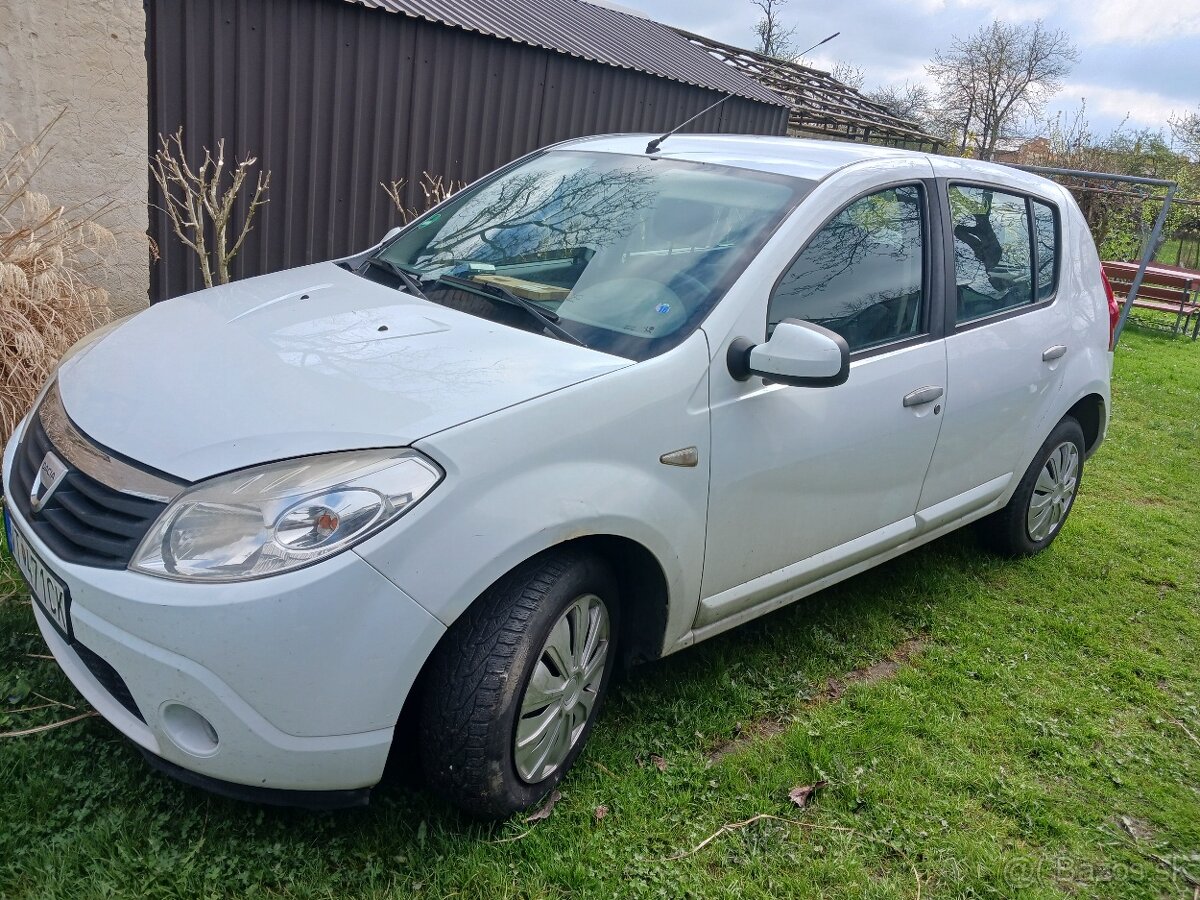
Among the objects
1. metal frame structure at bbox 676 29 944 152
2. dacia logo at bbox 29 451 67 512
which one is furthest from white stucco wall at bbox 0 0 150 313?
metal frame structure at bbox 676 29 944 152

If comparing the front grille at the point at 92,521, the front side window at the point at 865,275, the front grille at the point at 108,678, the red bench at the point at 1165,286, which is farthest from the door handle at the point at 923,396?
the red bench at the point at 1165,286

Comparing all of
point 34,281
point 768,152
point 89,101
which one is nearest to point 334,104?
point 89,101

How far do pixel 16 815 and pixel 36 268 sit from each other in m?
2.89

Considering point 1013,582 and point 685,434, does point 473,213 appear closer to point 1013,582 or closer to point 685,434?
point 685,434

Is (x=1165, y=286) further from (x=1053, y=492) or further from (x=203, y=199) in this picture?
(x=203, y=199)

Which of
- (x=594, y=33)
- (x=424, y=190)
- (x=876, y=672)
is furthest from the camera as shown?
(x=594, y=33)

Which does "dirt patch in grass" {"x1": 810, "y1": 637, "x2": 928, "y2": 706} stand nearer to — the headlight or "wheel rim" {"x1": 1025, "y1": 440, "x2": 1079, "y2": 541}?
"wheel rim" {"x1": 1025, "y1": 440, "x2": 1079, "y2": 541}

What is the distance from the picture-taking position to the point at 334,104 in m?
7.00

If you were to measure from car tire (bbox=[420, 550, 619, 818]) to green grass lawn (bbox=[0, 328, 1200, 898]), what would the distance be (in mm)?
197

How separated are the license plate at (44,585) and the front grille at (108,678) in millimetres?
55

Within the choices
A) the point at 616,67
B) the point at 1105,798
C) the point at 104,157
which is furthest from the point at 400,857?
the point at 616,67

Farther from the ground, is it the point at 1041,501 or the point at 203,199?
the point at 203,199

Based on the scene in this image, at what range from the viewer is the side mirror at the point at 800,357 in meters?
2.69

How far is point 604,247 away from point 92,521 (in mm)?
1684
